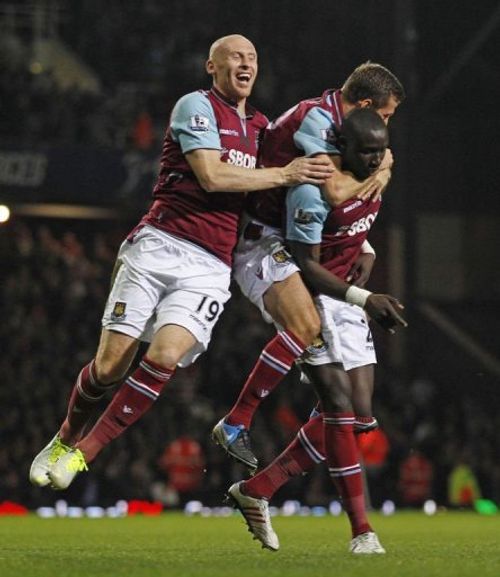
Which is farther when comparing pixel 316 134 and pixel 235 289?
pixel 235 289

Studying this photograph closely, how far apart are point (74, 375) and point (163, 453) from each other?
5.39 ft

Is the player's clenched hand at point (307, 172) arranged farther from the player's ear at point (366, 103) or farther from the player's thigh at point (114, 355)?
the player's thigh at point (114, 355)

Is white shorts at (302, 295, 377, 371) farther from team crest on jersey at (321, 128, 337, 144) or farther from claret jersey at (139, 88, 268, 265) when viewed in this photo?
team crest on jersey at (321, 128, 337, 144)

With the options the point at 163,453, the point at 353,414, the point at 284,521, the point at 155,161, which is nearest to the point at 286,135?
the point at 353,414

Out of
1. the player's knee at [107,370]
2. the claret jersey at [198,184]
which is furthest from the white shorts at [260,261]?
the player's knee at [107,370]

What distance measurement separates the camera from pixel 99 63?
24.0m

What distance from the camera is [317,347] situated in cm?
741

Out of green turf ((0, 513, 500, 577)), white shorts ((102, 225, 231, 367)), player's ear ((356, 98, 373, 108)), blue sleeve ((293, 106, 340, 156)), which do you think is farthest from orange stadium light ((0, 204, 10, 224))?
player's ear ((356, 98, 373, 108))

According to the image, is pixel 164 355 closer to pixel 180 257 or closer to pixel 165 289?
pixel 165 289

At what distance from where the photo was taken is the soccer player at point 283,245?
293 inches

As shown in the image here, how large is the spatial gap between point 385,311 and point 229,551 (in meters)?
1.67

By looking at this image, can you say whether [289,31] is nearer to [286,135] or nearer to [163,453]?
[163,453]

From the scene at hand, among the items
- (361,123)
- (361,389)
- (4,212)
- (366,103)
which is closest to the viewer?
(361,123)

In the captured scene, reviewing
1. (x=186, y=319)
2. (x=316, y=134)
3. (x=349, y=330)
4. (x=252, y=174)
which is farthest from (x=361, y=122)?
(x=186, y=319)
